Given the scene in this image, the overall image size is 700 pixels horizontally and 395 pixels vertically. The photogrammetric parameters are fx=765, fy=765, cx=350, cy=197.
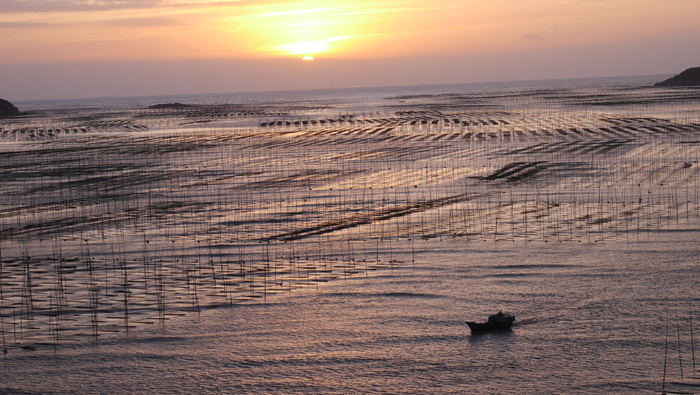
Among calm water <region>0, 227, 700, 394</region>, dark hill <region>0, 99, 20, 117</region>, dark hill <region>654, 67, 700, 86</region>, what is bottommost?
calm water <region>0, 227, 700, 394</region>

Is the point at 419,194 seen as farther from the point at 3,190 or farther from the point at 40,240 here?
the point at 3,190

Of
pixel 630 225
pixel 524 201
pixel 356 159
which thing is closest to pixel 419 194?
pixel 524 201

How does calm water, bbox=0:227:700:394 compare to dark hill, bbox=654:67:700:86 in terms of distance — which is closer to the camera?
calm water, bbox=0:227:700:394

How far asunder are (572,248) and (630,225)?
10.4ft

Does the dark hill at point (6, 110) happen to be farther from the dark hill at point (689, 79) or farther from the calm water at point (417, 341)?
the dark hill at point (689, 79)

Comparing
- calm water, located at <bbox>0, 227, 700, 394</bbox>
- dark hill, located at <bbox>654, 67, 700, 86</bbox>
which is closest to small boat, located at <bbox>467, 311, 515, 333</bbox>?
calm water, located at <bbox>0, 227, 700, 394</bbox>

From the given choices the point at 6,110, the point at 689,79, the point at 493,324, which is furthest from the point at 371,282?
the point at 689,79

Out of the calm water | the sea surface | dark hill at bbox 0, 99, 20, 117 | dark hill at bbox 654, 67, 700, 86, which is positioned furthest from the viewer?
dark hill at bbox 654, 67, 700, 86

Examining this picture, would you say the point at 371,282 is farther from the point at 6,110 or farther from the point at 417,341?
the point at 6,110

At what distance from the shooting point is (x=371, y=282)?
17.8 m

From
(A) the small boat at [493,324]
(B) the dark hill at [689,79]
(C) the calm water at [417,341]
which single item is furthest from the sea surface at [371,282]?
(B) the dark hill at [689,79]

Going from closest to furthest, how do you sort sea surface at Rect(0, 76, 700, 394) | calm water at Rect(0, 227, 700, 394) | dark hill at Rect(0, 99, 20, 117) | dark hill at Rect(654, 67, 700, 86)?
1. calm water at Rect(0, 227, 700, 394)
2. sea surface at Rect(0, 76, 700, 394)
3. dark hill at Rect(0, 99, 20, 117)
4. dark hill at Rect(654, 67, 700, 86)

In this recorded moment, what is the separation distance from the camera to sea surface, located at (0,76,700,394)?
1300 centimetres

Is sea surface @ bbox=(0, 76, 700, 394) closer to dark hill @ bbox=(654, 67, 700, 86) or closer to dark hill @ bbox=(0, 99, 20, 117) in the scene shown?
dark hill @ bbox=(0, 99, 20, 117)
